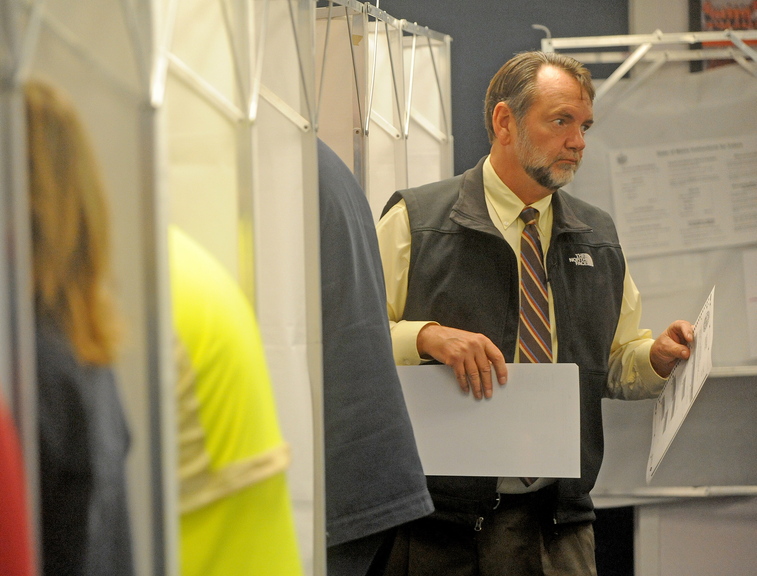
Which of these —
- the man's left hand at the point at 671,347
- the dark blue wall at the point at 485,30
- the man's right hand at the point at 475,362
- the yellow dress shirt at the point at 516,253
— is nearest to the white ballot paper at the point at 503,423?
the man's right hand at the point at 475,362

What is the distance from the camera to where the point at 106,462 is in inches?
21.8

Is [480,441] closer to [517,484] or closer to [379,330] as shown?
[517,484]

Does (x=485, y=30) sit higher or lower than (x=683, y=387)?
higher

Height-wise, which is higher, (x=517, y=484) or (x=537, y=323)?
(x=537, y=323)

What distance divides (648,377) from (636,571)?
3.44ft

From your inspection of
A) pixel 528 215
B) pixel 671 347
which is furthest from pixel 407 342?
pixel 671 347

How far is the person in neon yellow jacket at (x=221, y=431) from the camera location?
2.11 ft

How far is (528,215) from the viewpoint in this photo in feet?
6.35

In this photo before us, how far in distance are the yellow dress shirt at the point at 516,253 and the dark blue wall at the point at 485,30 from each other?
3.28ft

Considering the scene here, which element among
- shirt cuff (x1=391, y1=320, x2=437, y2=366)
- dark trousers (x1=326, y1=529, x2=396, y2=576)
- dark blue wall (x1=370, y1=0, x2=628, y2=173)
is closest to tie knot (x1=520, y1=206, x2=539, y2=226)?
shirt cuff (x1=391, y1=320, x2=437, y2=366)

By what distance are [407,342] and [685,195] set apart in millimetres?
1322

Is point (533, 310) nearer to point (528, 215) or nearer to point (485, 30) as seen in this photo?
point (528, 215)

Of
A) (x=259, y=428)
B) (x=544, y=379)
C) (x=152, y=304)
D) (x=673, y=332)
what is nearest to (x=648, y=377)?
(x=673, y=332)

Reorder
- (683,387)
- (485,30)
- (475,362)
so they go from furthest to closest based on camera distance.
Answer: (485,30) < (683,387) < (475,362)
